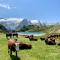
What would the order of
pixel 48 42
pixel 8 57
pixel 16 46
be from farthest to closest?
pixel 48 42
pixel 8 57
pixel 16 46

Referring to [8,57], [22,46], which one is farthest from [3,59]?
[22,46]

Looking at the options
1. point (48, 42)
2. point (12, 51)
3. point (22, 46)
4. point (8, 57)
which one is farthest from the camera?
point (48, 42)

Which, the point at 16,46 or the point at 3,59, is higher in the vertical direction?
the point at 16,46

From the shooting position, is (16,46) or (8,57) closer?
(16,46)

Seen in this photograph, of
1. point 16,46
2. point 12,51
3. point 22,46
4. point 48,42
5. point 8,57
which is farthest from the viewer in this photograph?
point 48,42

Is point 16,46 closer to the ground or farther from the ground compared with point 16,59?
farther from the ground

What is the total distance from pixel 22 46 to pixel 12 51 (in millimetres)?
4398

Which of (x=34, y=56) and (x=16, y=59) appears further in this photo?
(x=34, y=56)

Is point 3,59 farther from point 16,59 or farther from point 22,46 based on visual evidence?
point 22,46

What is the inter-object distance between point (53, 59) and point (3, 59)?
5.67m

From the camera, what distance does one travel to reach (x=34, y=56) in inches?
1025

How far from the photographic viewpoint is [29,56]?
25922mm

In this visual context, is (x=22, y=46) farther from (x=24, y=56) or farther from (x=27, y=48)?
(x=24, y=56)

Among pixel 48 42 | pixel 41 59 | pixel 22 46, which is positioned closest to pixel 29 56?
pixel 41 59
